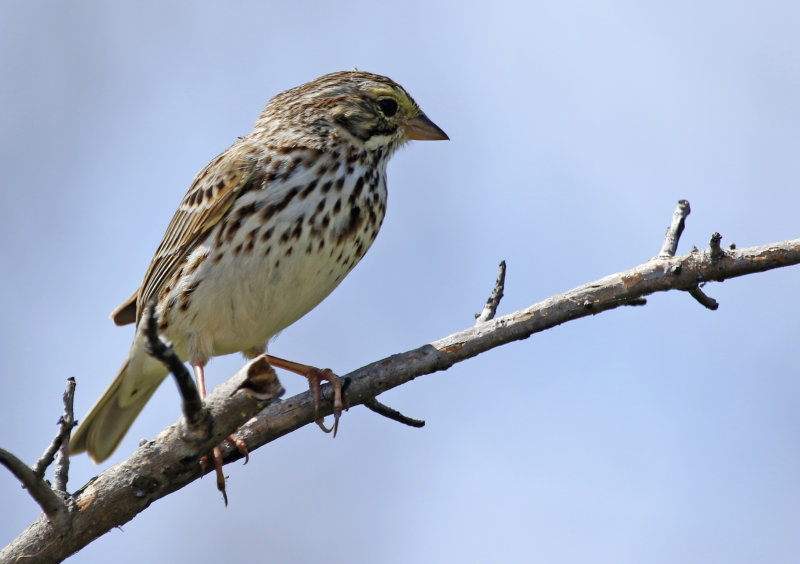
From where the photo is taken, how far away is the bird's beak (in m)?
6.64

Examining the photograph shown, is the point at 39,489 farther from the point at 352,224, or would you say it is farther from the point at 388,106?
the point at 388,106

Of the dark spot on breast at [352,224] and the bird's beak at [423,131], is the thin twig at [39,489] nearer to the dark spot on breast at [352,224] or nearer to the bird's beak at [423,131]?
the dark spot on breast at [352,224]

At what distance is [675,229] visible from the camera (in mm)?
4789

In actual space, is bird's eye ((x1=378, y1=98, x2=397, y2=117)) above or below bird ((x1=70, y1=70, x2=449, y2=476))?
above

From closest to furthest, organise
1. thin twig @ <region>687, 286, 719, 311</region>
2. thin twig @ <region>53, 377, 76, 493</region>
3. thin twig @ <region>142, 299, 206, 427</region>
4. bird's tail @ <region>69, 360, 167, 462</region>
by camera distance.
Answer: thin twig @ <region>142, 299, 206, 427</region>, thin twig @ <region>53, 377, 76, 493</region>, thin twig @ <region>687, 286, 719, 311</region>, bird's tail @ <region>69, 360, 167, 462</region>

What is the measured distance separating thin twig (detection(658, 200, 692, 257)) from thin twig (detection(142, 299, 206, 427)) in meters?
2.38

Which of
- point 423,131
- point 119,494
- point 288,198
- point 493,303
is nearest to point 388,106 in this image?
point 423,131

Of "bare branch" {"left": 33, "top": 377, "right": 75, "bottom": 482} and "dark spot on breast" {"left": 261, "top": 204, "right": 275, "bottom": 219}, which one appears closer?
"bare branch" {"left": 33, "top": 377, "right": 75, "bottom": 482}

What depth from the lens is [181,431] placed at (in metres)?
3.95

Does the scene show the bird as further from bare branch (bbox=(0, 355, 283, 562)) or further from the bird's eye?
bare branch (bbox=(0, 355, 283, 562))

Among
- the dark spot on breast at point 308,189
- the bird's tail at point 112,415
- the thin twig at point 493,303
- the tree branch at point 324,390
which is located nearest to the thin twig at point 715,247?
the tree branch at point 324,390

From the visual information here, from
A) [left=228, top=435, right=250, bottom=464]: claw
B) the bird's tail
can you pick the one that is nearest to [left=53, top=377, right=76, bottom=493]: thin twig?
[left=228, top=435, right=250, bottom=464]: claw

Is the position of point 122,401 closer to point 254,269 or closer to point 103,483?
point 254,269

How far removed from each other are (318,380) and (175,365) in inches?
73.6
